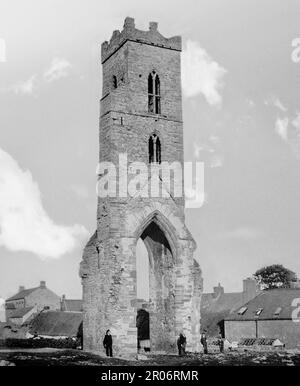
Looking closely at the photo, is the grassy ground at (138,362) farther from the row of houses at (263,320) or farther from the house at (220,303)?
the house at (220,303)

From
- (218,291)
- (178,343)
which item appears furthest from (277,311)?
(218,291)

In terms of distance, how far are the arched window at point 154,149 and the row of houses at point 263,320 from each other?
61.2 ft

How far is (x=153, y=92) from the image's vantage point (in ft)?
100

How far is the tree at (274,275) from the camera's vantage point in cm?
7738

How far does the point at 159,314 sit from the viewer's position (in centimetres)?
2962

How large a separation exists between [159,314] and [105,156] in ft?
29.9

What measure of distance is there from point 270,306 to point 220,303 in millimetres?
16006

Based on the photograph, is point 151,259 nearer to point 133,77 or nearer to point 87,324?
point 87,324

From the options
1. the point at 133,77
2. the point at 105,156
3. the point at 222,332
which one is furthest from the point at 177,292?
the point at 222,332

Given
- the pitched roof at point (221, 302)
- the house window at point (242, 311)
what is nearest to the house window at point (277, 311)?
the house window at point (242, 311)

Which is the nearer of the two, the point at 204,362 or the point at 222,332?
the point at 204,362

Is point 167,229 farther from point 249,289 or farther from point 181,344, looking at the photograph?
point 249,289

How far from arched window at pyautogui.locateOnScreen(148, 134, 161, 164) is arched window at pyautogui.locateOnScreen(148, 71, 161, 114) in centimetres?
171
